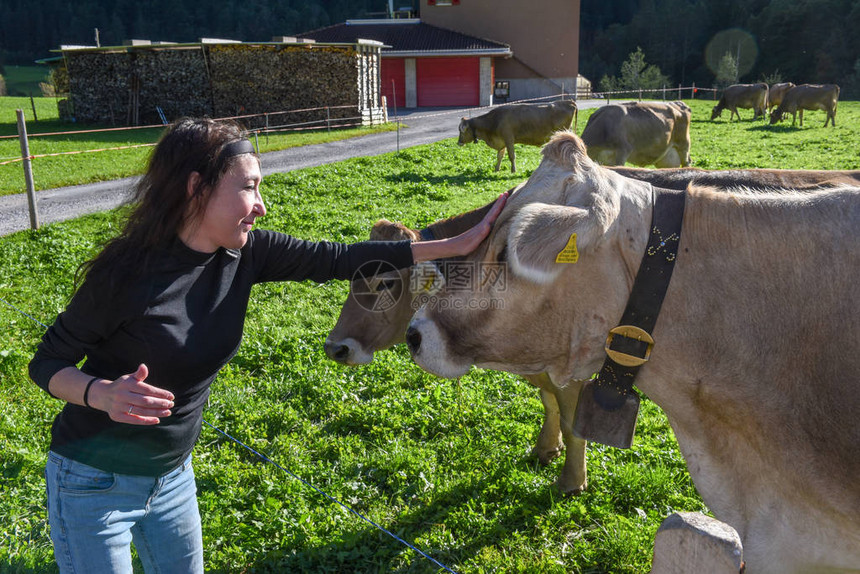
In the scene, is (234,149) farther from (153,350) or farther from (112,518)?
(112,518)

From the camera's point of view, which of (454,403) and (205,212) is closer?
(205,212)

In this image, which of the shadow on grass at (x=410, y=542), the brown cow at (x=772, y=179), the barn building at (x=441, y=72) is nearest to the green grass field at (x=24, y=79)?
the barn building at (x=441, y=72)

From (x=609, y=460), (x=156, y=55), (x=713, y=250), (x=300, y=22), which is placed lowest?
(x=609, y=460)

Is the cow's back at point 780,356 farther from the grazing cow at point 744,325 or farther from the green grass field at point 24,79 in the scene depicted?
the green grass field at point 24,79

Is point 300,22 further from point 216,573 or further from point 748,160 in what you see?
point 216,573

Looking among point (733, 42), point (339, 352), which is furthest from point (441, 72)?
point (733, 42)

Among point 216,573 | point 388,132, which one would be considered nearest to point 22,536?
point 216,573

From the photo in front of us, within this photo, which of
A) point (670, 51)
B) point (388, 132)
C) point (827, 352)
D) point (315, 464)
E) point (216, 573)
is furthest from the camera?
point (670, 51)

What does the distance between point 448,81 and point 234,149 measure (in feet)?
152

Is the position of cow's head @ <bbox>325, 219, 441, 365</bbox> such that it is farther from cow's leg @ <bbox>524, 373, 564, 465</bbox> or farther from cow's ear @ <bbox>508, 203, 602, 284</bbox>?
cow's ear @ <bbox>508, 203, 602, 284</bbox>

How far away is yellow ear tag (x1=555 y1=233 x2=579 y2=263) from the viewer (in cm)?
198

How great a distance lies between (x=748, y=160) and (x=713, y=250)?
729 inches

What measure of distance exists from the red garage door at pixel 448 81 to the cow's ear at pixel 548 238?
151 ft

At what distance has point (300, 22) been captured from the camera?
8275 centimetres
